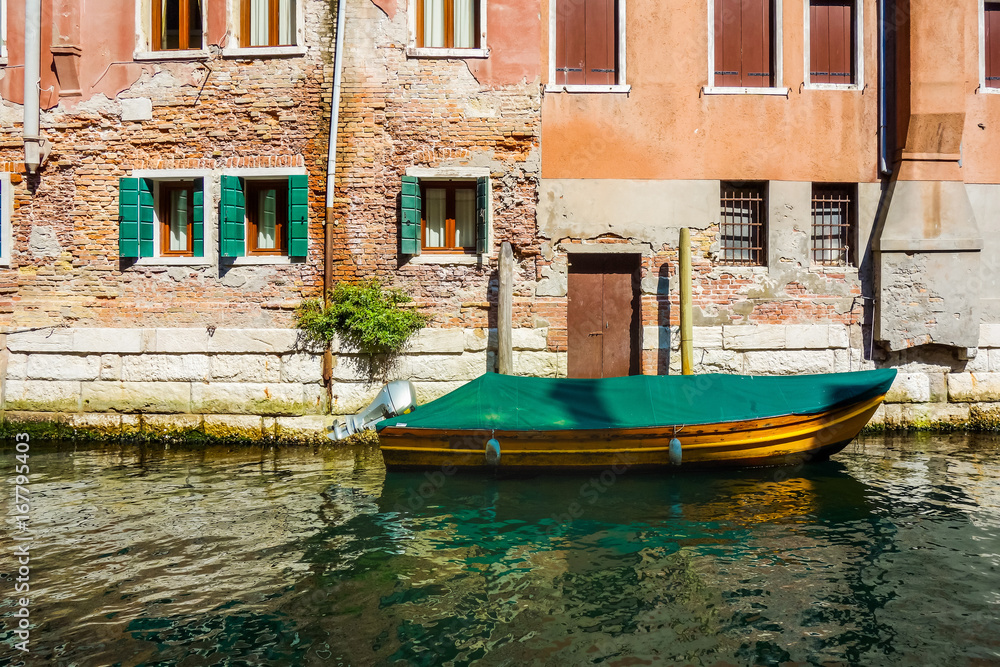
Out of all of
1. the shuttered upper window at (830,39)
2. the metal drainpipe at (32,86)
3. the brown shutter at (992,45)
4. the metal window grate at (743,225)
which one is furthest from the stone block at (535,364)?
the brown shutter at (992,45)

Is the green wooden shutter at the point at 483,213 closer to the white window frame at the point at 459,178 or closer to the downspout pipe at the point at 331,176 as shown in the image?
the white window frame at the point at 459,178

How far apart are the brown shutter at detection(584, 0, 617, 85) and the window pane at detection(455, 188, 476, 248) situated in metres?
2.28

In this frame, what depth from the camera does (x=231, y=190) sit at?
953 centimetres

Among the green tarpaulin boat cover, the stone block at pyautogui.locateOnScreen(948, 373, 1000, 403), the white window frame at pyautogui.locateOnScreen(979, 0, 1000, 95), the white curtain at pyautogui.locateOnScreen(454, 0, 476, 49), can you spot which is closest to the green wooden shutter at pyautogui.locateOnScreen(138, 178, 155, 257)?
the white curtain at pyautogui.locateOnScreen(454, 0, 476, 49)

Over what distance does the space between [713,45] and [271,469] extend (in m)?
7.95

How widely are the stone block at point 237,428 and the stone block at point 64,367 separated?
188 cm

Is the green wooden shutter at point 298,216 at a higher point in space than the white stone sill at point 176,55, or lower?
lower

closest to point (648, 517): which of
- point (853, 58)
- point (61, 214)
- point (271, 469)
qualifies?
point (271, 469)

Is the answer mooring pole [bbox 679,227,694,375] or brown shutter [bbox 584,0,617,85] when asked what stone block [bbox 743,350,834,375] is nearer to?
mooring pole [bbox 679,227,694,375]

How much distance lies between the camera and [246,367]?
9539 millimetres

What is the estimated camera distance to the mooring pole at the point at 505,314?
30.1ft

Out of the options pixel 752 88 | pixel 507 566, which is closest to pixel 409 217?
pixel 752 88

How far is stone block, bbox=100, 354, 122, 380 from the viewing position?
9688mm

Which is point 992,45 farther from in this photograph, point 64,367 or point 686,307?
point 64,367
